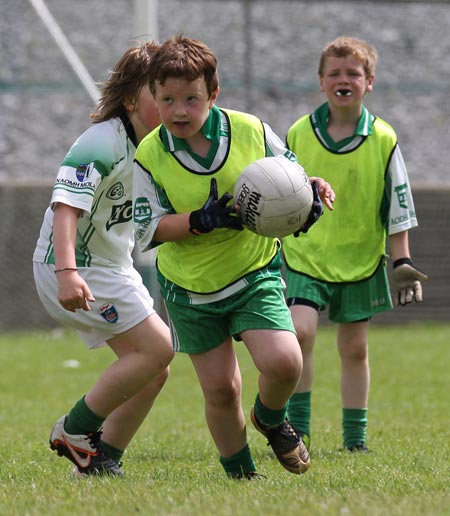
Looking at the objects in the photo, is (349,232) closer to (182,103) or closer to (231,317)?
(231,317)

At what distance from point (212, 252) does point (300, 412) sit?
66.4 inches

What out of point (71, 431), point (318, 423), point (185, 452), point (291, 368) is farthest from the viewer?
point (318, 423)

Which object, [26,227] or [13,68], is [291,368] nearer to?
[26,227]

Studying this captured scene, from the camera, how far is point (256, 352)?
191 inches

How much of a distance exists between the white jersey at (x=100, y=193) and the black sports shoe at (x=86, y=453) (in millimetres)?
809

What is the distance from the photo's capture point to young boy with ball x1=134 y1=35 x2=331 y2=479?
4793mm

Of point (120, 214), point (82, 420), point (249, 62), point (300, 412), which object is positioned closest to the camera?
point (82, 420)

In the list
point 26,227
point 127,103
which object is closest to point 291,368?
point 127,103

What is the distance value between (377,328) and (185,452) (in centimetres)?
848

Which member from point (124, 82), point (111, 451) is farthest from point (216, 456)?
point (124, 82)

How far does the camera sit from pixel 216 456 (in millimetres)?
6188

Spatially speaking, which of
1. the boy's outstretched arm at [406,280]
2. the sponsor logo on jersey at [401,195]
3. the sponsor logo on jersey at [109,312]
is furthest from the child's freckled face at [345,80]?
the sponsor logo on jersey at [109,312]

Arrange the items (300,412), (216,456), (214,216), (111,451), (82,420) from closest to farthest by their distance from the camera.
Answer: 1. (214,216)
2. (82,420)
3. (111,451)
4. (216,456)
5. (300,412)

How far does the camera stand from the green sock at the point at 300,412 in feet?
20.7
